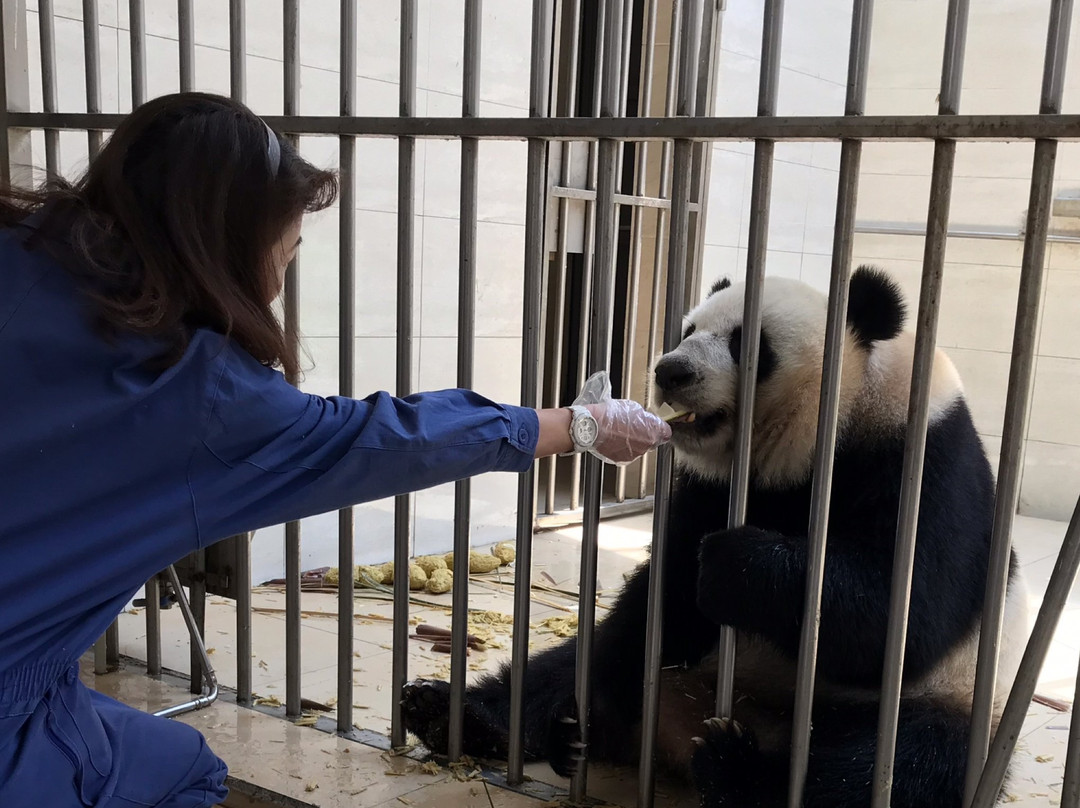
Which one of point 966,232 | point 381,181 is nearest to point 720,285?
point 381,181

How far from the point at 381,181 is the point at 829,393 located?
3467 mm

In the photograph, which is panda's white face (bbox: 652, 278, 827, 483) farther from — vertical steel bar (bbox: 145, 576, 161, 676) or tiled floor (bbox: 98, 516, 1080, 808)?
vertical steel bar (bbox: 145, 576, 161, 676)

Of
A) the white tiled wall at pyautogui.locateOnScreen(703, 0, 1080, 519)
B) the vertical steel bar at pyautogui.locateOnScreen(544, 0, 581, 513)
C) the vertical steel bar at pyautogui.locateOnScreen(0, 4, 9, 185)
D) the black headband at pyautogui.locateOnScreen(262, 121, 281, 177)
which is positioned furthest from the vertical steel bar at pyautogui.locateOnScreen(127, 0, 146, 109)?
the white tiled wall at pyautogui.locateOnScreen(703, 0, 1080, 519)

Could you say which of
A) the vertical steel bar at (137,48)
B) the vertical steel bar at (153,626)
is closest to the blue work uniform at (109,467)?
the vertical steel bar at (153,626)

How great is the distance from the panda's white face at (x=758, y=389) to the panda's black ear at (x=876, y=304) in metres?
0.15

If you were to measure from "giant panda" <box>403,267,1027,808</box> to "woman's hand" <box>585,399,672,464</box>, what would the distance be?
1.24 ft

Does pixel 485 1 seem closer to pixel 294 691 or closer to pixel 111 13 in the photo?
pixel 111 13

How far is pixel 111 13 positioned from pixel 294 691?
2.82 meters

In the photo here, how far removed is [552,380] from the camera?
270 inches

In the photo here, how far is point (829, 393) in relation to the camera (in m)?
2.38

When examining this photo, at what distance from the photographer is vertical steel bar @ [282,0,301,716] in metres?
3.07

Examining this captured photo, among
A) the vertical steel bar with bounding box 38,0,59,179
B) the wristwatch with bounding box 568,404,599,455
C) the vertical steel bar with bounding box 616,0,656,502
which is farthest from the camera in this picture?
the vertical steel bar with bounding box 616,0,656,502

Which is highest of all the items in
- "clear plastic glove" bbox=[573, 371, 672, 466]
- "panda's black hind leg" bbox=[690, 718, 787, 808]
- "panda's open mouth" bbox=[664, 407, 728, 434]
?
"clear plastic glove" bbox=[573, 371, 672, 466]

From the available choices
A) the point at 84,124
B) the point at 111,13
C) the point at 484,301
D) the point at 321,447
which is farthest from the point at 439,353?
→ the point at 321,447
